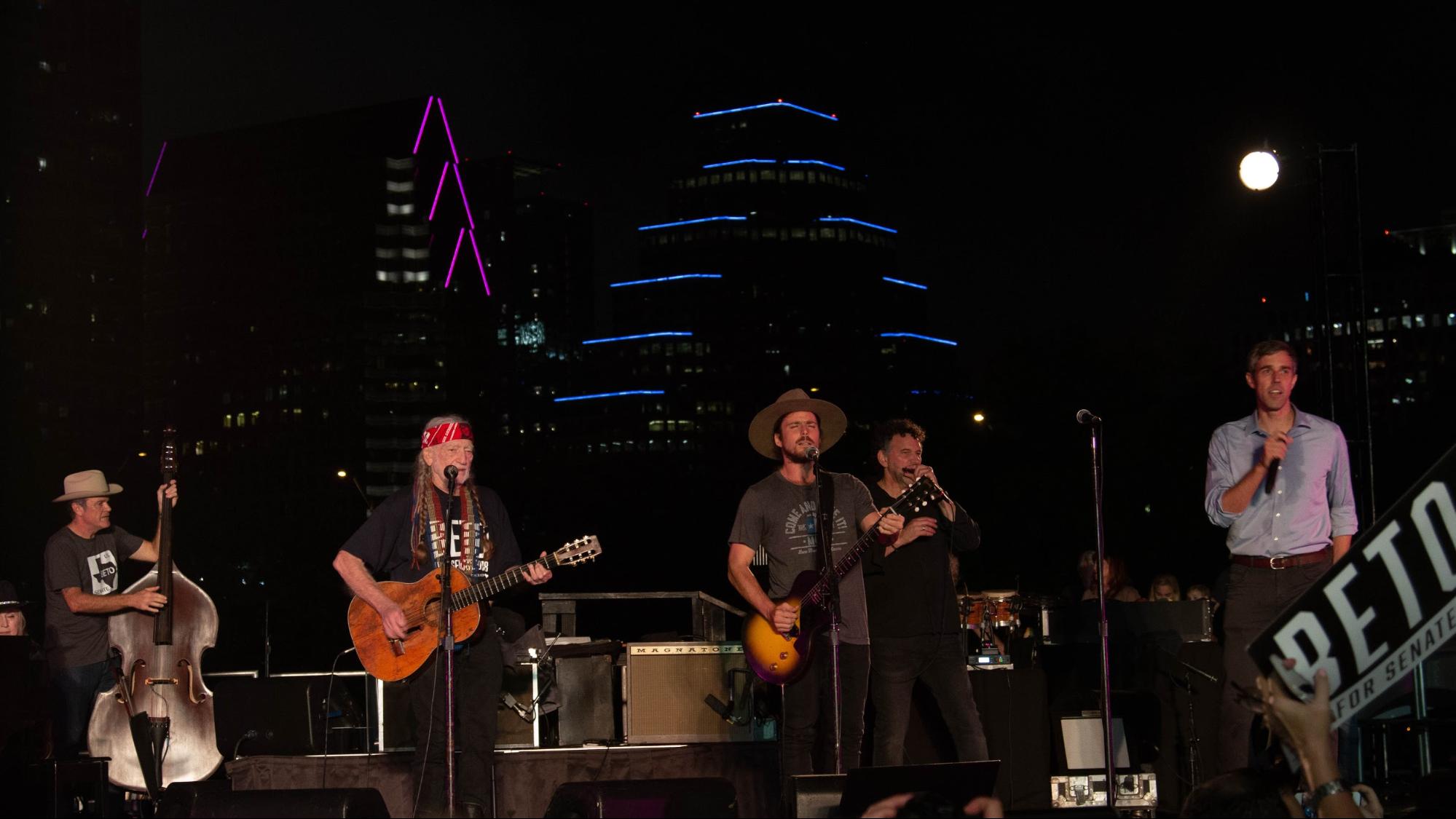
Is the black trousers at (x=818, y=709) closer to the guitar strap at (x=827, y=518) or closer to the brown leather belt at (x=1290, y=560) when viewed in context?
the guitar strap at (x=827, y=518)

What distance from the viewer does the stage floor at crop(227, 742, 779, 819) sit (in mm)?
8055

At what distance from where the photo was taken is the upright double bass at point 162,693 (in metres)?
8.82

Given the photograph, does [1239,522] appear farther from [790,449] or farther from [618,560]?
[618,560]

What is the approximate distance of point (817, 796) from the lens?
5.55 m

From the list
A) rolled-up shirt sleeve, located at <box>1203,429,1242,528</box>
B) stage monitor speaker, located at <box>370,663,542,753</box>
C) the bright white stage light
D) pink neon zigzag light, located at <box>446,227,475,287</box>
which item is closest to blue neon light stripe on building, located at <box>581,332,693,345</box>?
pink neon zigzag light, located at <box>446,227,475,287</box>

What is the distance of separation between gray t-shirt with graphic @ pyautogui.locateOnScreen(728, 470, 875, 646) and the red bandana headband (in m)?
1.39

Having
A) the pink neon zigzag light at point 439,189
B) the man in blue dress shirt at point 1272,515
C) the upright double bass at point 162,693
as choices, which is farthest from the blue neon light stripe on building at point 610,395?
the man in blue dress shirt at point 1272,515

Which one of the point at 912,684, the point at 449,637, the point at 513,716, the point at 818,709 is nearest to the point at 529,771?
the point at 513,716

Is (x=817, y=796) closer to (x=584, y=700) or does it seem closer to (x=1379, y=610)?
(x=1379, y=610)

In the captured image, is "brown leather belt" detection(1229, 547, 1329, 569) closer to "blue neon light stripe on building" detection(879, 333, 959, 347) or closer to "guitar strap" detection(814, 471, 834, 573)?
"guitar strap" detection(814, 471, 834, 573)

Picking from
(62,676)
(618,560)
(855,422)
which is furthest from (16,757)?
(855,422)

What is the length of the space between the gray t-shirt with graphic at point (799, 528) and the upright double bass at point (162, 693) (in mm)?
3357

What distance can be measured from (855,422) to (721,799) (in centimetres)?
11952

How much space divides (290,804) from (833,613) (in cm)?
278
